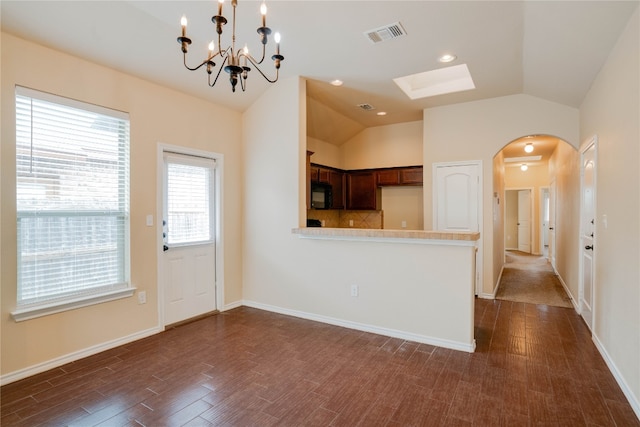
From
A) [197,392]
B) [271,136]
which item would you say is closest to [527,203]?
[271,136]

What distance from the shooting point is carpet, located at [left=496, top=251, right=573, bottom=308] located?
5.08 m

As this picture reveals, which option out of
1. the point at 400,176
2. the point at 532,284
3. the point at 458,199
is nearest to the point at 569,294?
the point at 532,284

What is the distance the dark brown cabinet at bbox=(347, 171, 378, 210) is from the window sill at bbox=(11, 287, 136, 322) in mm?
4181

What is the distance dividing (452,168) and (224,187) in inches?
134

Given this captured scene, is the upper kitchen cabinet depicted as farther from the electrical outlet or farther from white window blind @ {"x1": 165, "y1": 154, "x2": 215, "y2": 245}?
white window blind @ {"x1": 165, "y1": 154, "x2": 215, "y2": 245}

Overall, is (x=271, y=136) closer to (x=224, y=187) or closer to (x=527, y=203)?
(x=224, y=187)

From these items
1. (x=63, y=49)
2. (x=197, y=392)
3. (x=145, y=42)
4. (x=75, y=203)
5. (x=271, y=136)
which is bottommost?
(x=197, y=392)

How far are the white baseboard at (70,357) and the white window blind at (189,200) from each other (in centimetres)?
103

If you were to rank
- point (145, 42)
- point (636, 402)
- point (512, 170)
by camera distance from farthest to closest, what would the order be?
point (512, 170) → point (145, 42) → point (636, 402)

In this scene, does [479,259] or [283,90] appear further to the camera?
[479,259]

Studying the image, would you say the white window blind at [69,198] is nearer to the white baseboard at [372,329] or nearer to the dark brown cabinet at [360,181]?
the white baseboard at [372,329]

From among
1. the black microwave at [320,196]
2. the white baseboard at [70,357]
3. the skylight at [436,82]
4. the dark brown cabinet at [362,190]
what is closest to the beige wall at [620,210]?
the skylight at [436,82]

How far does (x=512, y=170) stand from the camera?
10336 mm

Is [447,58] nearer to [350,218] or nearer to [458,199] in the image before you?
[458,199]
